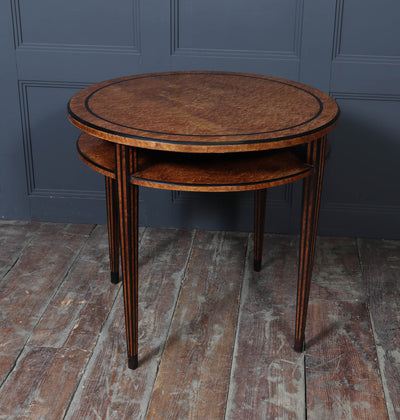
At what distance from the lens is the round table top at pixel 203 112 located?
1.75 metres

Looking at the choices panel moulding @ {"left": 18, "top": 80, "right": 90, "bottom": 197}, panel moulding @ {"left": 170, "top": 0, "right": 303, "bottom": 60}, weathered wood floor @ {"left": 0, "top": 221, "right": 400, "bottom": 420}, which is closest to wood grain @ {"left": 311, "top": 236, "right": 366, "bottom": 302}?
weathered wood floor @ {"left": 0, "top": 221, "right": 400, "bottom": 420}

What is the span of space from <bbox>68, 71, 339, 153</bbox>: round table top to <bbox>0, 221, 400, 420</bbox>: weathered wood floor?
85 cm

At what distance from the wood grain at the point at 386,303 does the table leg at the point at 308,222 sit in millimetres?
328

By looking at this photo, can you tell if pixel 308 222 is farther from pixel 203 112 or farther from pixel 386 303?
pixel 386 303

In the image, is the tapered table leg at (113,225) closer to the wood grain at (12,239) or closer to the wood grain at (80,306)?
the wood grain at (80,306)

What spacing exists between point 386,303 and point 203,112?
119 centimetres

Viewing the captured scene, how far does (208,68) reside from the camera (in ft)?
9.30

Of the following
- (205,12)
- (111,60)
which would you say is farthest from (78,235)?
(205,12)

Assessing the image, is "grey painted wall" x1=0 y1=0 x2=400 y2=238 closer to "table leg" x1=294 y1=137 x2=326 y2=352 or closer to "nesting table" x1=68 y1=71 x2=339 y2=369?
"nesting table" x1=68 y1=71 x2=339 y2=369

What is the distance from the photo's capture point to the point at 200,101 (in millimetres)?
2115

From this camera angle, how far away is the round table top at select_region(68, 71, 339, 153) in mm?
1747

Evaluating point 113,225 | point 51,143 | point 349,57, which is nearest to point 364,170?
point 349,57

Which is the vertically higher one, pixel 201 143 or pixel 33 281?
pixel 201 143

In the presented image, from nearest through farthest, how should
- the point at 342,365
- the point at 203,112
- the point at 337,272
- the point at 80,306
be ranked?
the point at 203,112 → the point at 342,365 → the point at 80,306 → the point at 337,272
